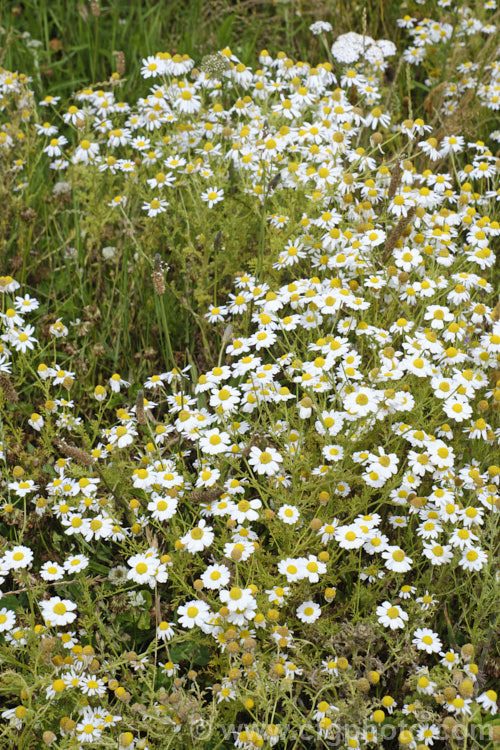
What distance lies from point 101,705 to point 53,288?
1995 millimetres

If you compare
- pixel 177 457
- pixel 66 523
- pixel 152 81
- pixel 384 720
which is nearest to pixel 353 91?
pixel 152 81

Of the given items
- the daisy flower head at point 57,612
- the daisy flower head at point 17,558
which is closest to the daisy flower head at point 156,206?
the daisy flower head at point 17,558

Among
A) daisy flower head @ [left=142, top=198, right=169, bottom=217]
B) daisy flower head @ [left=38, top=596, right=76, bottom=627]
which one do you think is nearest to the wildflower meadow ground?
daisy flower head @ [left=38, top=596, right=76, bottom=627]

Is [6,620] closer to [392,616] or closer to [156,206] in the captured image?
[392,616]

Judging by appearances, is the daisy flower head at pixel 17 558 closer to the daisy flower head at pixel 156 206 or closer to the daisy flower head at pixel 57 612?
the daisy flower head at pixel 57 612

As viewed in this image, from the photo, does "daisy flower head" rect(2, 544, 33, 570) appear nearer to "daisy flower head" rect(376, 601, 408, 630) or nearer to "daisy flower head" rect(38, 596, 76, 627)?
"daisy flower head" rect(38, 596, 76, 627)

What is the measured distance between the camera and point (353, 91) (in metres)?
3.92

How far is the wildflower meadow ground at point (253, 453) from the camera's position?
2049mm

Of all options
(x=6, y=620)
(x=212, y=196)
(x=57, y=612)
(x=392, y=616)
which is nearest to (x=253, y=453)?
(x=392, y=616)

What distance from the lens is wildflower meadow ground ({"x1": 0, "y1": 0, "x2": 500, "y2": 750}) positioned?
2049mm

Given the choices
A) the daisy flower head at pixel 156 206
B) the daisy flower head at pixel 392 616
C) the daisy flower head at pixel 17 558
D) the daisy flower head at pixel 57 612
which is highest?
the daisy flower head at pixel 156 206

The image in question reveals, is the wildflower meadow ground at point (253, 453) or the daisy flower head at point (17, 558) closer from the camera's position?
the wildflower meadow ground at point (253, 453)

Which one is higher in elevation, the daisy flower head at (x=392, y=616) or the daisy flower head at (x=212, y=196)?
the daisy flower head at (x=212, y=196)

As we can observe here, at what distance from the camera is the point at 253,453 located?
2297 mm
